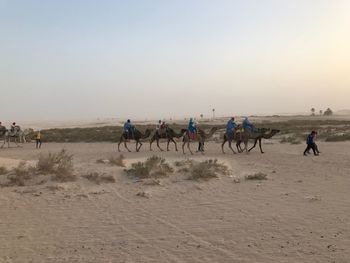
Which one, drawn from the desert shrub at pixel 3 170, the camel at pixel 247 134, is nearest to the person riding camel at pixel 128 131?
the camel at pixel 247 134

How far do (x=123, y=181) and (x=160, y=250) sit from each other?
23.5 feet

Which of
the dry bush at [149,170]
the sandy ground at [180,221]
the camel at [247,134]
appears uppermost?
the camel at [247,134]

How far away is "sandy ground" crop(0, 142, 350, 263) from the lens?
820 centimetres

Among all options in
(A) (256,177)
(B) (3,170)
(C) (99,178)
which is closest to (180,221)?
(C) (99,178)

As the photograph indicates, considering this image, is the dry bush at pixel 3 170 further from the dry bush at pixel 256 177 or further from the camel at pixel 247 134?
the camel at pixel 247 134

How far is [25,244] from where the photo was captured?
29.3ft

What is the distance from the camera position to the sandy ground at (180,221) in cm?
820

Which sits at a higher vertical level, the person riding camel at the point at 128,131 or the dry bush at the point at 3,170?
the person riding camel at the point at 128,131

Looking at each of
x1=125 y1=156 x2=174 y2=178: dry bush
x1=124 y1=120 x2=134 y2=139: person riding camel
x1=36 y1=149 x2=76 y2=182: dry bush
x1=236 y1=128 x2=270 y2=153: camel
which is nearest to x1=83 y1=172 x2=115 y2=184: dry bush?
x1=36 y1=149 x2=76 y2=182: dry bush

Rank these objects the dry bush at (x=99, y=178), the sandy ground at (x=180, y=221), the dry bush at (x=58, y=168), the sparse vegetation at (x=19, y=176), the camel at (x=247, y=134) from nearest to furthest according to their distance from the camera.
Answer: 1. the sandy ground at (x=180, y=221)
2. the sparse vegetation at (x=19, y=176)
3. the dry bush at (x=58, y=168)
4. the dry bush at (x=99, y=178)
5. the camel at (x=247, y=134)

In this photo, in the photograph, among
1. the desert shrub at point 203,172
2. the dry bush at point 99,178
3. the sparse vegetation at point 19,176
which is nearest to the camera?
the sparse vegetation at point 19,176

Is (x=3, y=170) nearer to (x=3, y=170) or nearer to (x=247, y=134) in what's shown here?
(x=3, y=170)

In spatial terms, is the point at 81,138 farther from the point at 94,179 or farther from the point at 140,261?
the point at 140,261

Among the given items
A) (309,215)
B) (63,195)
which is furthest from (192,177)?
(309,215)
